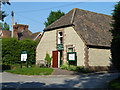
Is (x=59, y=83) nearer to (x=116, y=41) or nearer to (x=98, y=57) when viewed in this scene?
(x=116, y=41)

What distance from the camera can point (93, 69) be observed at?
20891 mm

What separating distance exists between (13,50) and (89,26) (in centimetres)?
1186

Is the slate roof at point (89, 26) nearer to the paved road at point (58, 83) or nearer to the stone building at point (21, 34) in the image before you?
the paved road at point (58, 83)

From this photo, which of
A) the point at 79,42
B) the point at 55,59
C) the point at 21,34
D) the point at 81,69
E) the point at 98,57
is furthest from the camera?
the point at 21,34

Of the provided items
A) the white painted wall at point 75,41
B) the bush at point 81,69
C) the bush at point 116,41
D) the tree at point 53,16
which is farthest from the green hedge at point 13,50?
the tree at point 53,16

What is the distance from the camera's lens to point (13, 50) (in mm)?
27141

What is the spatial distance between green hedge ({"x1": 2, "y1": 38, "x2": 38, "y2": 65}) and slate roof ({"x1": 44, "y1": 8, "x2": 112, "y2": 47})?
18.8 feet

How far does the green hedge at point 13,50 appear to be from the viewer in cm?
2653

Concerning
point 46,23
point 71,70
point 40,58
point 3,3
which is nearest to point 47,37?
point 40,58

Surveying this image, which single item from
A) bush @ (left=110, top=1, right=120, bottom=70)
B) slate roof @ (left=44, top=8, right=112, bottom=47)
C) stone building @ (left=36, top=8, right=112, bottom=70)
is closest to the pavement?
bush @ (left=110, top=1, right=120, bottom=70)

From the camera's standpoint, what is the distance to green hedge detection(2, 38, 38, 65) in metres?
26.5

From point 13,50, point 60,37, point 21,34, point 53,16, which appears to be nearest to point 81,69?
point 60,37

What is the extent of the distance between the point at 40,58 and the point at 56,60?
132 inches

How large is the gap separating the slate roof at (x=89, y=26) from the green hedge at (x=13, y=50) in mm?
5745
